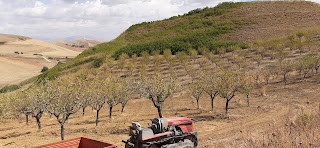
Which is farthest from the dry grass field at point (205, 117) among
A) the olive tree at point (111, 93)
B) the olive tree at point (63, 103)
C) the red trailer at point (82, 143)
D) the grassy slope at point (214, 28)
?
the grassy slope at point (214, 28)

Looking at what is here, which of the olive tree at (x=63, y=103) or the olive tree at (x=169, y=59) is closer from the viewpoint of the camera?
the olive tree at (x=63, y=103)

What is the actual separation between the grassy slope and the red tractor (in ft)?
183

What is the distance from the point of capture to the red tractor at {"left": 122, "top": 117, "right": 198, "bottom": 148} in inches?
507

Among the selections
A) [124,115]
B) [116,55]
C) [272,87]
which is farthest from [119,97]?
[116,55]

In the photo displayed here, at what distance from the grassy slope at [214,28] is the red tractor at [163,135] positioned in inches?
2196

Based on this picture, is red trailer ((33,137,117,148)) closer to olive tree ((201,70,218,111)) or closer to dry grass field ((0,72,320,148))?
dry grass field ((0,72,320,148))

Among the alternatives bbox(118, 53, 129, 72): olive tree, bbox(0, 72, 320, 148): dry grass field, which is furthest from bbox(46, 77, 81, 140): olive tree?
bbox(118, 53, 129, 72): olive tree

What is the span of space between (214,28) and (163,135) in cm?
7456

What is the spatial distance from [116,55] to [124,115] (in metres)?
37.8

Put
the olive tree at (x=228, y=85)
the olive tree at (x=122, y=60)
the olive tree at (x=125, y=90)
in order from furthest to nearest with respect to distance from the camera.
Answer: the olive tree at (x=122, y=60) → the olive tree at (x=125, y=90) → the olive tree at (x=228, y=85)

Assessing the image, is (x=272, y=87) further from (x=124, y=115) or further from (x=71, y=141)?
(x=71, y=141)

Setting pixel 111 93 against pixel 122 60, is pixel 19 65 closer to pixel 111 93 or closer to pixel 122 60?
pixel 122 60

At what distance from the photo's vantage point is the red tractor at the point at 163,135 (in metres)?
12.9

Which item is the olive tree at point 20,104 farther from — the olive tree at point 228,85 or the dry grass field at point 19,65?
the dry grass field at point 19,65
